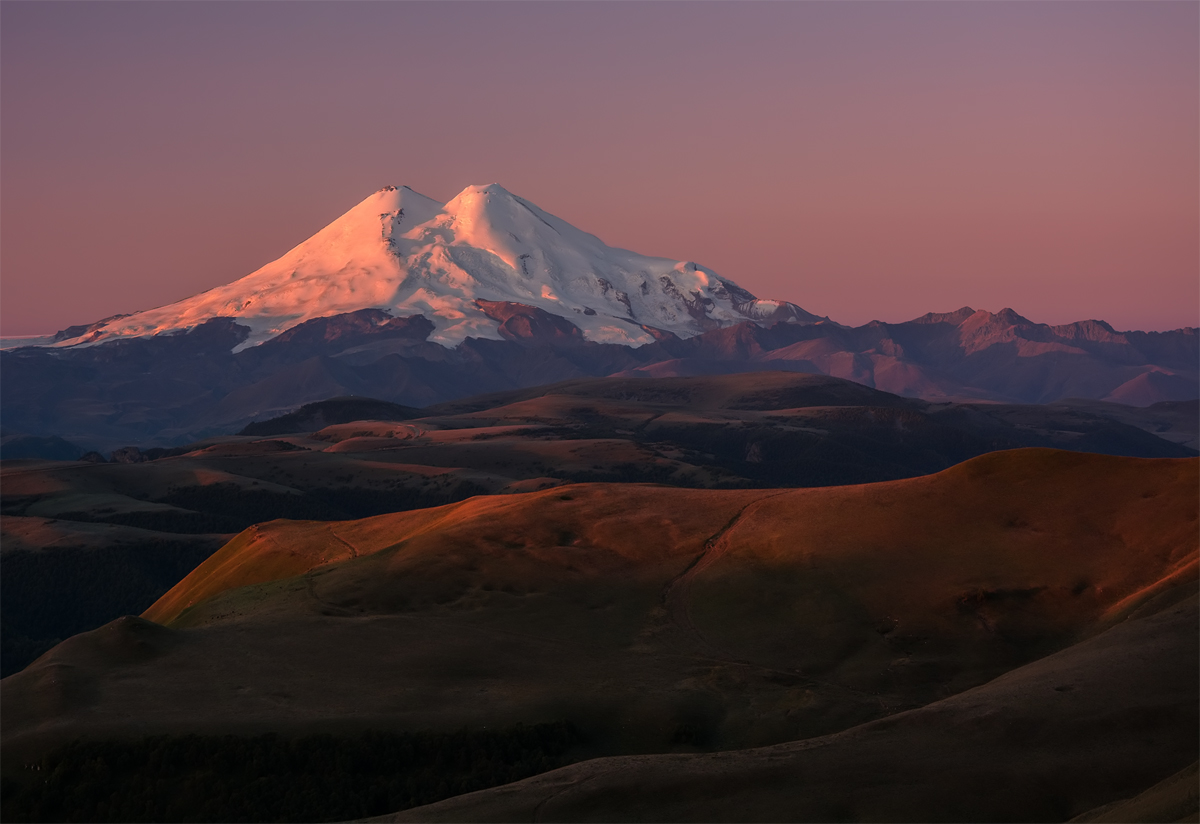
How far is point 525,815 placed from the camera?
4997 cm

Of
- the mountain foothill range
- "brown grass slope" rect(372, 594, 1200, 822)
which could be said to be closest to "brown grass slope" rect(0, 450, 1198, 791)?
the mountain foothill range

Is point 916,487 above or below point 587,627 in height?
above

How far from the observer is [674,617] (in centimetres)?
9194

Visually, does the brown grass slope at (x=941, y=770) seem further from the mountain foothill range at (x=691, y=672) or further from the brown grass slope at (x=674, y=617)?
the brown grass slope at (x=674, y=617)

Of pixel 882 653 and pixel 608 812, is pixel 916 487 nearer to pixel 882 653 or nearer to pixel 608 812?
pixel 882 653

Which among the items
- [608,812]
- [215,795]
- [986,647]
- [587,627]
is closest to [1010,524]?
[986,647]

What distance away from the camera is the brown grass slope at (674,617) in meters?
71.0

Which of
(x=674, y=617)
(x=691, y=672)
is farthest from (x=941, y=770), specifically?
(x=674, y=617)

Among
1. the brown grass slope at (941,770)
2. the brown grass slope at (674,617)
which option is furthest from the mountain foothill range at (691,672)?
the brown grass slope at (674,617)

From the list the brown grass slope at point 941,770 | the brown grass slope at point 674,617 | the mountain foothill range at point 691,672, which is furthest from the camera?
the brown grass slope at point 674,617

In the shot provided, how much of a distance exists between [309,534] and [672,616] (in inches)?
2747

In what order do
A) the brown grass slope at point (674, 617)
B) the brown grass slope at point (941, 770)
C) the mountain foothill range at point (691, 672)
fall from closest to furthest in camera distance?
the brown grass slope at point (941, 770) → the mountain foothill range at point (691, 672) → the brown grass slope at point (674, 617)

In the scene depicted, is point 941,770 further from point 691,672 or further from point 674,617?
point 674,617

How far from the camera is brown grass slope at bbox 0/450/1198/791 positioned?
71000 mm
